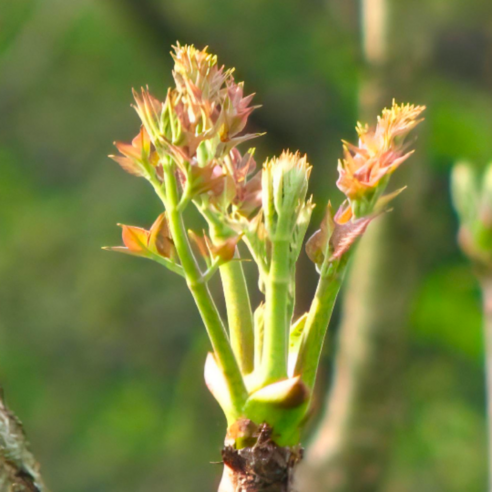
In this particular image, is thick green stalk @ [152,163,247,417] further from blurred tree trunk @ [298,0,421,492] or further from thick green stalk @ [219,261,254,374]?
blurred tree trunk @ [298,0,421,492]

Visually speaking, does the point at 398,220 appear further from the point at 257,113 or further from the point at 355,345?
the point at 257,113

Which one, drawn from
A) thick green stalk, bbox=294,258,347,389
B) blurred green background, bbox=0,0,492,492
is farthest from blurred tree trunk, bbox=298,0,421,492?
thick green stalk, bbox=294,258,347,389

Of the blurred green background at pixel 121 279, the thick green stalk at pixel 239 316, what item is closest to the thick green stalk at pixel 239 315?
the thick green stalk at pixel 239 316

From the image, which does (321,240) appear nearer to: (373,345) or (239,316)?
(239,316)

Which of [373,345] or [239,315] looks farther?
[373,345]

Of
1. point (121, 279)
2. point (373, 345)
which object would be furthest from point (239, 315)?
point (121, 279)

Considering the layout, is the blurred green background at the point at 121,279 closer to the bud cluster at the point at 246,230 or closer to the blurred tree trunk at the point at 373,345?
the blurred tree trunk at the point at 373,345

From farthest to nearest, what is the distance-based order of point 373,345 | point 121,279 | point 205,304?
point 121,279, point 373,345, point 205,304
